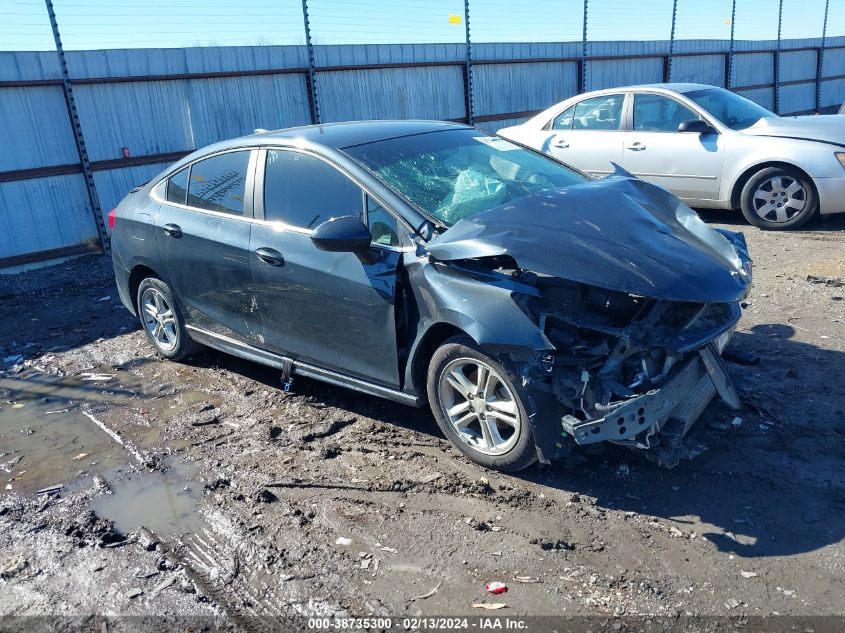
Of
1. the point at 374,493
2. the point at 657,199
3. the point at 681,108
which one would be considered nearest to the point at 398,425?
the point at 374,493

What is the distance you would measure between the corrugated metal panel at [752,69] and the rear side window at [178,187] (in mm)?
18677

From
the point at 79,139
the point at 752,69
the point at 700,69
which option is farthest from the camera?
the point at 752,69

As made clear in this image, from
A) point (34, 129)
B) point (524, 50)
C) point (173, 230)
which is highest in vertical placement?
point (524, 50)

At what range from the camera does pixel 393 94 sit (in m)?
13.3

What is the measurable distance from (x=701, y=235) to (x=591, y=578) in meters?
2.09

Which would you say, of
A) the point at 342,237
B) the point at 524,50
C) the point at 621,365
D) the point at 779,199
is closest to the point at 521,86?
the point at 524,50

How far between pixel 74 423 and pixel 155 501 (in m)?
1.46

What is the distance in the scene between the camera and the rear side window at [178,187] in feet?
18.4

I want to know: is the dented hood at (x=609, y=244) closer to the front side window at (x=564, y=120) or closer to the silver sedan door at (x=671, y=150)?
the silver sedan door at (x=671, y=150)

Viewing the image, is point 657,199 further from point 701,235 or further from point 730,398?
point 730,398

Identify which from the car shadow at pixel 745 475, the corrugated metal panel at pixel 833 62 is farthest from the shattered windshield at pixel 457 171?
the corrugated metal panel at pixel 833 62

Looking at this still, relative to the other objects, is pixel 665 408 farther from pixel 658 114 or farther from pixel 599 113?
pixel 599 113

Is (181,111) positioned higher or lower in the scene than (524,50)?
lower

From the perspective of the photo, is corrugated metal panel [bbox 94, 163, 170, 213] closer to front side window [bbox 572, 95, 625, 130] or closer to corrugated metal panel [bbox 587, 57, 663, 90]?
front side window [bbox 572, 95, 625, 130]
